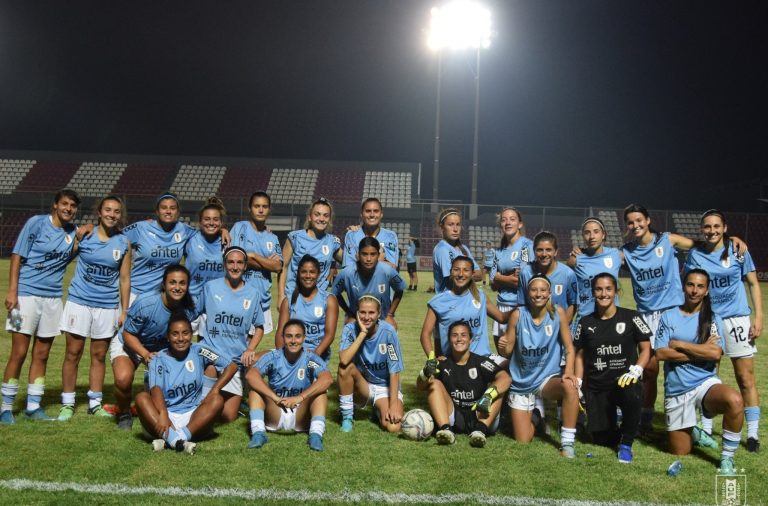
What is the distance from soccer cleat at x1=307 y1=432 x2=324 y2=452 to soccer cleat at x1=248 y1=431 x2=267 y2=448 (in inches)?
13.4

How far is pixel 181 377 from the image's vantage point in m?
4.62

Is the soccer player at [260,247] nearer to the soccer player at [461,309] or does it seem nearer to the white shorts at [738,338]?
the soccer player at [461,309]

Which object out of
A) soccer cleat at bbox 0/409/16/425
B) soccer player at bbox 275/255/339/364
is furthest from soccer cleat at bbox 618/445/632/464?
soccer cleat at bbox 0/409/16/425

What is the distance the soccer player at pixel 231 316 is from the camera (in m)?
5.05

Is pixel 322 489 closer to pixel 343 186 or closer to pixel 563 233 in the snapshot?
pixel 563 233

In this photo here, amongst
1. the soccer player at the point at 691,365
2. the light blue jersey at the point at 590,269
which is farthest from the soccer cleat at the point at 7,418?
the soccer player at the point at 691,365

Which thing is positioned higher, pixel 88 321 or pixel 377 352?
pixel 88 321

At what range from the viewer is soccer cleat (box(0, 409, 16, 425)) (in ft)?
15.9

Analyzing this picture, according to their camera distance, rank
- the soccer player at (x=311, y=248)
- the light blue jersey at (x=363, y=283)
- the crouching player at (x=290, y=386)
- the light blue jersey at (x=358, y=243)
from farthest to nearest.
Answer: the light blue jersey at (x=358, y=243) → the soccer player at (x=311, y=248) → the light blue jersey at (x=363, y=283) → the crouching player at (x=290, y=386)

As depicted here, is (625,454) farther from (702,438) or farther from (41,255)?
(41,255)

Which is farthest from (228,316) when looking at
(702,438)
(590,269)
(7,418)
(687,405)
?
(702,438)

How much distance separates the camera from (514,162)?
1580 inches

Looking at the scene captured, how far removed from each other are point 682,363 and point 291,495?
10.0ft

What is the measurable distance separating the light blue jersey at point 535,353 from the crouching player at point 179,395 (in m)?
2.36
